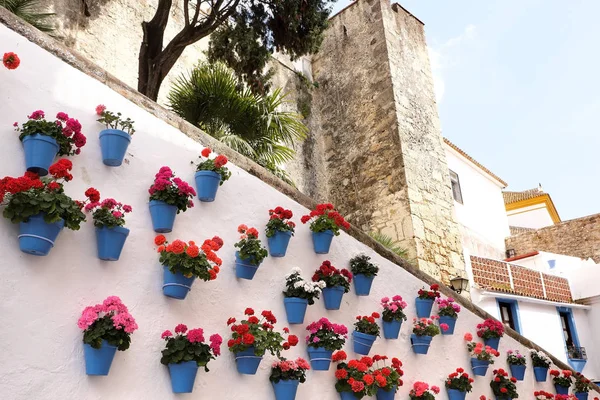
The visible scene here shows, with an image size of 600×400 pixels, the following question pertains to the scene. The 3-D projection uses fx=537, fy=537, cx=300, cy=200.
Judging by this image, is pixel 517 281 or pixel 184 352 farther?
pixel 517 281

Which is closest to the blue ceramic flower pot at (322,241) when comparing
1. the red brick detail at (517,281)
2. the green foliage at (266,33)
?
the green foliage at (266,33)

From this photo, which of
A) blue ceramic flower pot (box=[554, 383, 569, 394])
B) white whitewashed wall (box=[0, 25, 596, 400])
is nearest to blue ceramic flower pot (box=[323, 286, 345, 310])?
white whitewashed wall (box=[0, 25, 596, 400])

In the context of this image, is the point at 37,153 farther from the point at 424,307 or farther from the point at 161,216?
the point at 424,307

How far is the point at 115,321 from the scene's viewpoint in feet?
8.48

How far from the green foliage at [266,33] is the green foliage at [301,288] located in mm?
3624

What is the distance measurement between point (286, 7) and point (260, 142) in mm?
1629

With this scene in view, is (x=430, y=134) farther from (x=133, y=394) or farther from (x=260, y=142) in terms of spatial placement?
(x=133, y=394)

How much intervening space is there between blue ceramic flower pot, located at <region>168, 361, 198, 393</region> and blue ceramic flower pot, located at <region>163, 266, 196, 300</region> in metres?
0.38

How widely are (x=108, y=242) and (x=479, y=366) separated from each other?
11.9 ft

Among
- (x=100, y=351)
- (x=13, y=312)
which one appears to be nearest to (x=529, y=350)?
(x=100, y=351)

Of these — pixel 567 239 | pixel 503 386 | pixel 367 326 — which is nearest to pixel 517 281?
pixel 567 239

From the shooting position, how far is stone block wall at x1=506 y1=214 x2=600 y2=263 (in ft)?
49.2

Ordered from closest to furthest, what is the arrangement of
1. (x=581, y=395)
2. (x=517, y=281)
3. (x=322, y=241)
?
(x=322, y=241), (x=581, y=395), (x=517, y=281)

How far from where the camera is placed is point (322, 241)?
413cm
